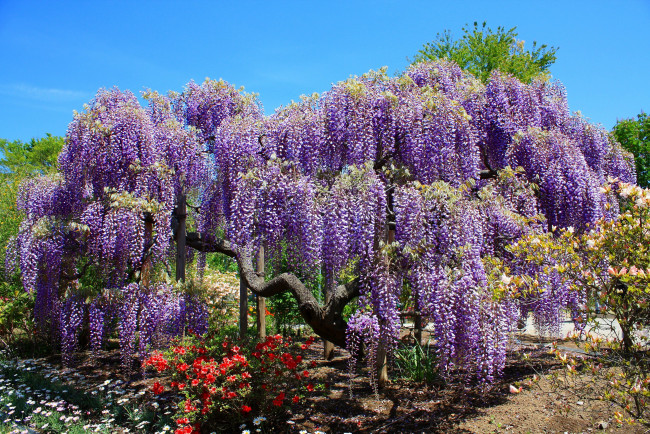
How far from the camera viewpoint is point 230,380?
448 centimetres

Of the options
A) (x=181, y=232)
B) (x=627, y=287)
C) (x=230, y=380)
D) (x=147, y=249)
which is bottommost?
(x=230, y=380)

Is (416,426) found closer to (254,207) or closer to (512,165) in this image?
(254,207)

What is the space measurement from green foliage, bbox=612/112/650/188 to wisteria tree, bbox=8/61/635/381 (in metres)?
9.22

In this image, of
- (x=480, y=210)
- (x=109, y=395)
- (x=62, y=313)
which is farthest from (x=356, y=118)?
(x=62, y=313)

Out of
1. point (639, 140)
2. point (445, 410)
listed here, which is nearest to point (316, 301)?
point (445, 410)

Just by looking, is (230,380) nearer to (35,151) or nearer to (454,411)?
(454,411)

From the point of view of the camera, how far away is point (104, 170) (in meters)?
6.46

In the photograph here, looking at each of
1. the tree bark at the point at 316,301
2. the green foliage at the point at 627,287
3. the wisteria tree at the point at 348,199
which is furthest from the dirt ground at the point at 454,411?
the green foliage at the point at 627,287

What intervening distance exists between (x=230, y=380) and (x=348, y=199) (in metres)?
2.37

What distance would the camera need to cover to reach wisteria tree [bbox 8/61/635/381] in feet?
15.9

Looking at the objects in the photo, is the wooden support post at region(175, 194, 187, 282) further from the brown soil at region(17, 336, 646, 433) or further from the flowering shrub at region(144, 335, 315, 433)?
the flowering shrub at region(144, 335, 315, 433)

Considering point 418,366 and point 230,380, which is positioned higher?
point 230,380

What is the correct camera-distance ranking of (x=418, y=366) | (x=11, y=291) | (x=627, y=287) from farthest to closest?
(x=11, y=291) < (x=418, y=366) < (x=627, y=287)

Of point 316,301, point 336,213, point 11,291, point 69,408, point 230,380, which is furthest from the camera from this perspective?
point 11,291
